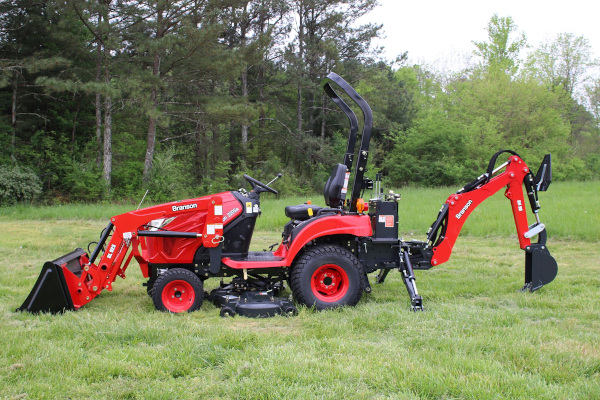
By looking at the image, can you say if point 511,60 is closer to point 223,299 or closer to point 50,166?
point 50,166

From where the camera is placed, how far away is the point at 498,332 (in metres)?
4.19

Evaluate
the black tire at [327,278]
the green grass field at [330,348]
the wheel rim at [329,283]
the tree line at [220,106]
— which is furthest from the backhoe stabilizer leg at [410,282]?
the tree line at [220,106]

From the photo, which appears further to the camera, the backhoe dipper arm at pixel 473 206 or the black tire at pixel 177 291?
the backhoe dipper arm at pixel 473 206

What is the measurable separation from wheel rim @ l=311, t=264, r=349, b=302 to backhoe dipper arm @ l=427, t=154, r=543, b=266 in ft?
3.69

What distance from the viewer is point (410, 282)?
5.26 metres

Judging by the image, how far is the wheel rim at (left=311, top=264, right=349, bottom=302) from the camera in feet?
17.0

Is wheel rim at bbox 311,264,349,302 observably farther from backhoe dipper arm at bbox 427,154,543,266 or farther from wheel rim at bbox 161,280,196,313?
wheel rim at bbox 161,280,196,313

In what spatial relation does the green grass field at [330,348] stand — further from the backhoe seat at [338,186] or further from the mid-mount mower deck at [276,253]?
the backhoe seat at [338,186]

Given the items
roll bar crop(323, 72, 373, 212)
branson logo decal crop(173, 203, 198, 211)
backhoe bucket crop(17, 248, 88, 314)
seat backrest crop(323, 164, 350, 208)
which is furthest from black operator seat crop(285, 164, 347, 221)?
backhoe bucket crop(17, 248, 88, 314)

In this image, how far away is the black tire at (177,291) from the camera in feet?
16.4

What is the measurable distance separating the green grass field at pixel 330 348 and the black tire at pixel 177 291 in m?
0.19

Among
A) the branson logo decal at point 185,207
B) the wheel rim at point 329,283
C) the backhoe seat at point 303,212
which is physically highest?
the branson logo decal at point 185,207

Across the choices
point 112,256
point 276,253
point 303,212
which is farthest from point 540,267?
point 112,256

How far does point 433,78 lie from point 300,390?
46.2m
